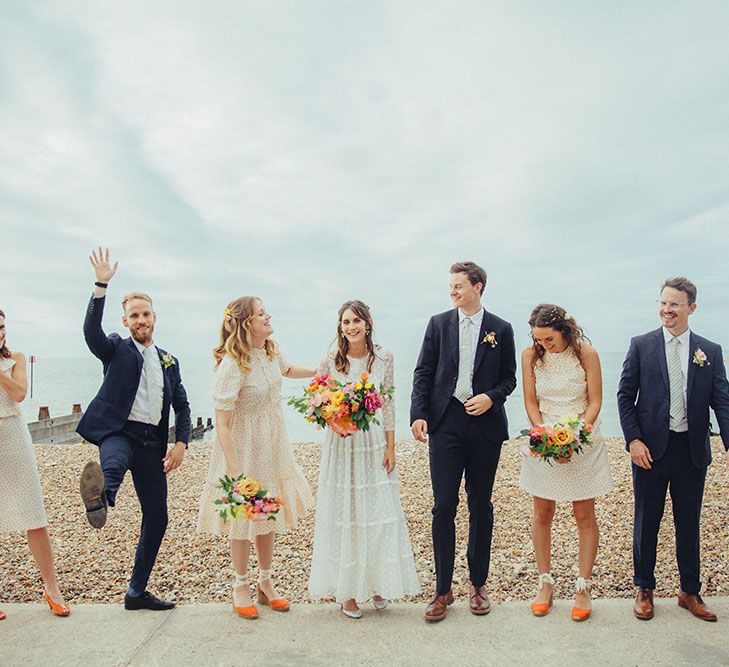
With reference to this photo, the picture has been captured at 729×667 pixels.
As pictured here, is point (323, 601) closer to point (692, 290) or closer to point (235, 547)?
point (235, 547)

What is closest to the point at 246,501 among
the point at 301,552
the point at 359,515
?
the point at 359,515

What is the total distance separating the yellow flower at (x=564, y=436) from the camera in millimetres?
3996

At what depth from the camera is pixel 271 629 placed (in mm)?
4055

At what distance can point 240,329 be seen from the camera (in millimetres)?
4320

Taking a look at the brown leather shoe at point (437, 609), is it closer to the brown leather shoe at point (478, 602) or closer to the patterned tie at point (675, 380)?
the brown leather shoe at point (478, 602)

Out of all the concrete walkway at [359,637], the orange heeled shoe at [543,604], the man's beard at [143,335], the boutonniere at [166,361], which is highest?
the man's beard at [143,335]

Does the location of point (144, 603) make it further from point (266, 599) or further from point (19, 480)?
point (19, 480)

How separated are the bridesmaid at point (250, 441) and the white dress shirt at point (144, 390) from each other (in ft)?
1.59

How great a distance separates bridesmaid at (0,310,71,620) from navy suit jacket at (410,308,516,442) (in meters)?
2.75

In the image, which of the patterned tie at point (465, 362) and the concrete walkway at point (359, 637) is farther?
the patterned tie at point (465, 362)

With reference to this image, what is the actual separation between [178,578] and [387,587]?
237 centimetres

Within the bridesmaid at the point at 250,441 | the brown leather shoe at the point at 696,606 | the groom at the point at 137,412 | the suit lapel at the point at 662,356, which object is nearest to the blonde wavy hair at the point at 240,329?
the bridesmaid at the point at 250,441

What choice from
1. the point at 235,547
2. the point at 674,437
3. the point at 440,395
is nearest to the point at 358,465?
the point at 440,395

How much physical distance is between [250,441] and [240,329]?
796mm
